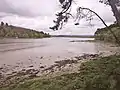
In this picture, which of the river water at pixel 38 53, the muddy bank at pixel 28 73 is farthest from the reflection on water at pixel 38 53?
the muddy bank at pixel 28 73

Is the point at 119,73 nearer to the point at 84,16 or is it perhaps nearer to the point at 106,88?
the point at 106,88

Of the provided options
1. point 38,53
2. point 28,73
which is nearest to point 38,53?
point 38,53

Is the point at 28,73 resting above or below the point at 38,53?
above

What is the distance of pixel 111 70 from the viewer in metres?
10.5

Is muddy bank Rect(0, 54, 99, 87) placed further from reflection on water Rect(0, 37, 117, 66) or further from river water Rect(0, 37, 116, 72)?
reflection on water Rect(0, 37, 117, 66)

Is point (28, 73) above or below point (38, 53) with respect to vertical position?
above

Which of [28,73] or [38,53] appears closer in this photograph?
[28,73]

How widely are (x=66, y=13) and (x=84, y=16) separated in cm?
85

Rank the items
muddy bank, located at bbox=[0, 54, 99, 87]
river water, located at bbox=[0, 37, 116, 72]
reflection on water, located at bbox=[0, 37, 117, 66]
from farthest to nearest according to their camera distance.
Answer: reflection on water, located at bbox=[0, 37, 117, 66], river water, located at bbox=[0, 37, 116, 72], muddy bank, located at bbox=[0, 54, 99, 87]

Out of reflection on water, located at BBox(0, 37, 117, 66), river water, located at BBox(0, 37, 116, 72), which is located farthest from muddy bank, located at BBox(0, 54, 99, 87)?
reflection on water, located at BBox(0, 37, 117, 66)

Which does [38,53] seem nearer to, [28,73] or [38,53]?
[38,53]

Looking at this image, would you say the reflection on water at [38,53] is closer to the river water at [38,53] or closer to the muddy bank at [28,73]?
the river water at [38,53]

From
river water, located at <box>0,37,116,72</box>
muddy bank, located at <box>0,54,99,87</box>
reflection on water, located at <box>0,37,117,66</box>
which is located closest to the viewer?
muddy bank, located at <box>0,54,99,87</box>

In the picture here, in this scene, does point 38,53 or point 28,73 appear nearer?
point 28,73
